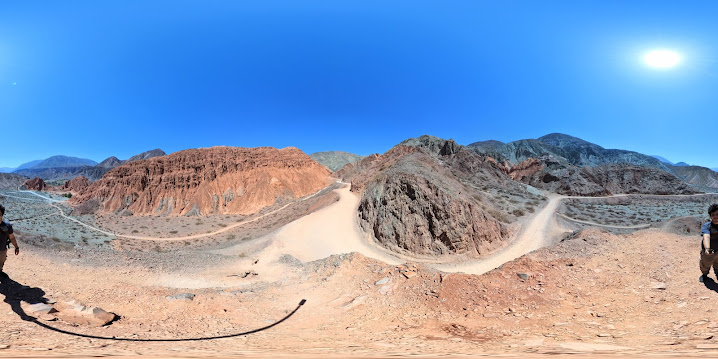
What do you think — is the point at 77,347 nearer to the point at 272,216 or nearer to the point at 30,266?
the point at 30,266

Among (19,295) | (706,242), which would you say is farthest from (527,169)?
(19,295)

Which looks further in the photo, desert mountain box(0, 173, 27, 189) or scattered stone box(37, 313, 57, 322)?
desert mountain box(0, 173, 27, 189)

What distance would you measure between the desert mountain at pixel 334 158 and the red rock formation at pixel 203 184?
340 ft

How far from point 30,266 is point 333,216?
2408 centimetres

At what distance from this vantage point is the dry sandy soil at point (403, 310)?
4.67m

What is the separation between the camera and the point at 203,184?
58.9 meters

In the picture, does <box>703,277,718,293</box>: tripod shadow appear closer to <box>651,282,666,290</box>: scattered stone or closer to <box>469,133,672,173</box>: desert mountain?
<box>651,282,666,290</box>: scattered stone

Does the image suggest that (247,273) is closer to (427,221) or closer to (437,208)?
(427,221)

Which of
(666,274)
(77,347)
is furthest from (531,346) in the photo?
(77,347)

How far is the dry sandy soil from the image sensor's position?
15.3 ft

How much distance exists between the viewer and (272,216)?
1754 inches

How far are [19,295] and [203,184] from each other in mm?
57296

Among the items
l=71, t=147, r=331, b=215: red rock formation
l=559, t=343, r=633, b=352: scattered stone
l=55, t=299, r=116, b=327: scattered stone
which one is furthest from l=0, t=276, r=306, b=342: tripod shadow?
l=71, t=147, r=331, b=215: red rock formation

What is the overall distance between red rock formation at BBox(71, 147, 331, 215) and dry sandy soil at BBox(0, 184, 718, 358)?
44360mm
